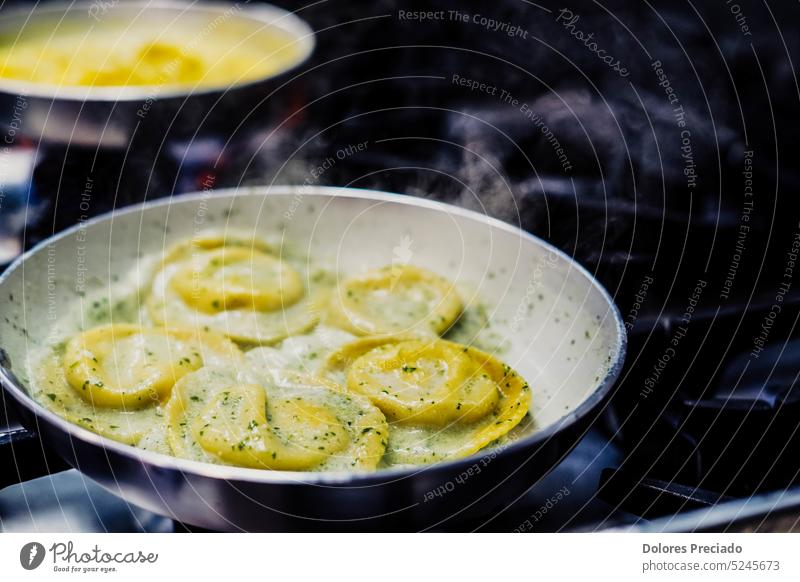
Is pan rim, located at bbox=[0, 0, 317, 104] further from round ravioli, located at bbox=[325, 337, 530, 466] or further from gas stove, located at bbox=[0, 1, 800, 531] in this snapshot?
round ravioli, located at bbox=[325, 337, 530, 466]

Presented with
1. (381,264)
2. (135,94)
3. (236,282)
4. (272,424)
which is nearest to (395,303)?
(381,264)

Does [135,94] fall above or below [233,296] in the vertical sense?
above

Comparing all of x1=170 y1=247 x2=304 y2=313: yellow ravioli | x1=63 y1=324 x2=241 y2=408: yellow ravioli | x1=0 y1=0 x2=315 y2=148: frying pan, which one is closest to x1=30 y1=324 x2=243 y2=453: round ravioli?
x1=63 y1=324 x2=241 y2=408: yellow ravioli

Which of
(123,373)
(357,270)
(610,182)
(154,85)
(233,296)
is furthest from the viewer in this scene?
(610,182)

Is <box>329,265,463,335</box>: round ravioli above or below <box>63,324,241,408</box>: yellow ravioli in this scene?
above
